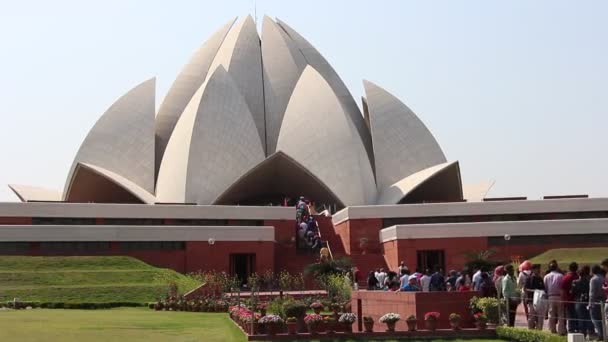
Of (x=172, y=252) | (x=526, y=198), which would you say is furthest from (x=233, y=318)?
(x=526, y=198)

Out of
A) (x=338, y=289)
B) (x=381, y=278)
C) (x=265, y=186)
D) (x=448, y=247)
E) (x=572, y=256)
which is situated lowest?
(x=338, y=289)

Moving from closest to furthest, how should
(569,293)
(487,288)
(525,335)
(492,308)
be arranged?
1. (569,293)
2. (525,335)
3. (492,308)
4. (487,288)

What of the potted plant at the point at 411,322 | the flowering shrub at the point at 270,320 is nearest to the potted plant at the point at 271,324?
the flowering shrub at the point at 270,320

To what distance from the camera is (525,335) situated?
12.5 meters

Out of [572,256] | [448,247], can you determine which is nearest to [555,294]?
[572,256]

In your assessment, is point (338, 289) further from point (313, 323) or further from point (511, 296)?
point (511, 296)

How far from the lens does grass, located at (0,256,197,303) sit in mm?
21609

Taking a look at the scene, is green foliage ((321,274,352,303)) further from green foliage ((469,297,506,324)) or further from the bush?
green foliage ((469,297,506,324))

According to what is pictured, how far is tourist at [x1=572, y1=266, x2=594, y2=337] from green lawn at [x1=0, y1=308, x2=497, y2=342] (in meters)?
5.13

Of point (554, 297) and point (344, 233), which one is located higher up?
point (344, 233)

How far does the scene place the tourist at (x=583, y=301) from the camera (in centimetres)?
1151

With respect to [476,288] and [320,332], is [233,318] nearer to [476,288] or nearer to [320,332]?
[320,332]

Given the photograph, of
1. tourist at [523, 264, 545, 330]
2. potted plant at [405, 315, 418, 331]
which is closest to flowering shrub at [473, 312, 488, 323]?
tourist at [523, 264, 545, 330]

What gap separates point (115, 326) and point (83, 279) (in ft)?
29.8
